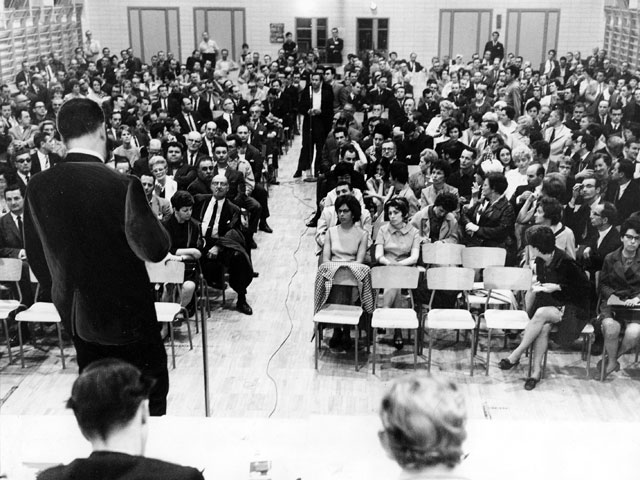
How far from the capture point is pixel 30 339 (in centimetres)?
699

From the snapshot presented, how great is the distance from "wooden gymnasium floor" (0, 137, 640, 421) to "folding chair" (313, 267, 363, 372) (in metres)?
0.26

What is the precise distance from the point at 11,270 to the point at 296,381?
255 centimetres

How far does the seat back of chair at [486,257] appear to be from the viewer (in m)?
6.88

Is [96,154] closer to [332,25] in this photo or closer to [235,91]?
[235,91]

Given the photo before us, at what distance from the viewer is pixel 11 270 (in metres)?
6.61

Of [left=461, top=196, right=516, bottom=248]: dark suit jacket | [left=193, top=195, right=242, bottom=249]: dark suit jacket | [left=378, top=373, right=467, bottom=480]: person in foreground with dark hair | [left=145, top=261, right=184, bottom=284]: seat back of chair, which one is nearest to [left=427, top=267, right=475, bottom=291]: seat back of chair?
[left=461, top=196, right=516, bottom=248]: dark suit jacket

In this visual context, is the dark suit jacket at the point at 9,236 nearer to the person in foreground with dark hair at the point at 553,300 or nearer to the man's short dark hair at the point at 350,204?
the man's short dark hair at the point at 350,204

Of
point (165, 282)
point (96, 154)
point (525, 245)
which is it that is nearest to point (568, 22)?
point (525, 245)

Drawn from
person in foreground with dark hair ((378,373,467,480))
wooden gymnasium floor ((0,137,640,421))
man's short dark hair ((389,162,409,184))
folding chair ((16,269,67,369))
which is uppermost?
person in foreground with dark hair ((378,373,467,480))

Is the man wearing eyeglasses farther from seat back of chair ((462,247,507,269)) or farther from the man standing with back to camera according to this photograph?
the man standing with back to camera

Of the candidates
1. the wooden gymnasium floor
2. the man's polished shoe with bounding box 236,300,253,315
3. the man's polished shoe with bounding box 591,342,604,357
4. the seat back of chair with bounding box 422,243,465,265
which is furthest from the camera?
the man's polished shoe with bounding box 236,300,253,315

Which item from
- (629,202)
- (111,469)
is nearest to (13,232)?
(111,469)

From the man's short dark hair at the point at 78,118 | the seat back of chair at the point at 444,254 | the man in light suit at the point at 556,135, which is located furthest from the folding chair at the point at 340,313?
the man in light suit at the point at 556,135

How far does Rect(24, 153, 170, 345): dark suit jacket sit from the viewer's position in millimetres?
3004
